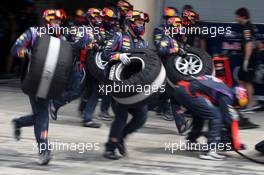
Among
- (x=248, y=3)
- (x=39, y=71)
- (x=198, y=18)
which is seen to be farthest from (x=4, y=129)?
(x=248, y=3)

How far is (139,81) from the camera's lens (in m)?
8.23

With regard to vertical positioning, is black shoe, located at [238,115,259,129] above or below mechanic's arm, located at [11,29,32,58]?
below

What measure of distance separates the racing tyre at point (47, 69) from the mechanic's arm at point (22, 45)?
4.2 inches

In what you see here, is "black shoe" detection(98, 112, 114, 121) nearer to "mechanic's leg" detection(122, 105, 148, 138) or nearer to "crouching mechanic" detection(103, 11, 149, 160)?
"crouching mechanic" detection(103, 11, 149, 160)

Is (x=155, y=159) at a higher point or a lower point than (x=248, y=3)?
lower

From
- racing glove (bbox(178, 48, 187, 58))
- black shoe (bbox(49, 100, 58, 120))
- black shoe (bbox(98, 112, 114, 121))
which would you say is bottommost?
black shoe (bbox(98, 112, 114, 121))

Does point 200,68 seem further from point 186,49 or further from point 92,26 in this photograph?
point 92,26

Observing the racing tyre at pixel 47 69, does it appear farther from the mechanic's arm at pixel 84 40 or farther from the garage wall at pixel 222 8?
the garage wall at pixel 222 8

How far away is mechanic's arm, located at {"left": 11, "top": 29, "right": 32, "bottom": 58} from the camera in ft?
26.3

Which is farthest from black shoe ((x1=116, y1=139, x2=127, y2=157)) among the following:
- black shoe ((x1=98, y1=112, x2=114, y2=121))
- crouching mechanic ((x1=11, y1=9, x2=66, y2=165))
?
black shoe ((x1=98, y1=112, x2=114, y2=121))

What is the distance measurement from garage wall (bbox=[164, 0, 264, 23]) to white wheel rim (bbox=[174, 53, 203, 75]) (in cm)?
266

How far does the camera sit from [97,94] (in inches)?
451

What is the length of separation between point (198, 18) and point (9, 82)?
5.00 metres

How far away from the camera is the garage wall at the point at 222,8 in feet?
45.1
